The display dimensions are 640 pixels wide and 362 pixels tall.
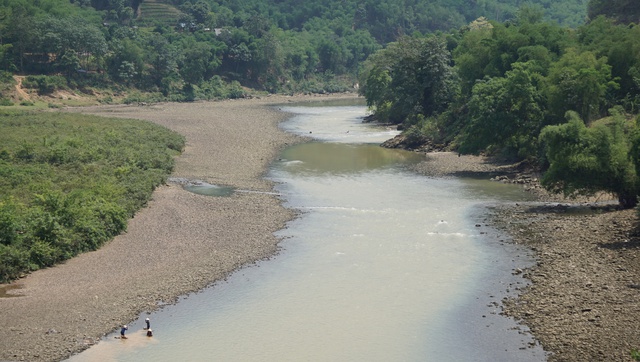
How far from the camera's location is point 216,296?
31797 millimetres

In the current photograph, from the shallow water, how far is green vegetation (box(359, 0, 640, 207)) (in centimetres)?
675

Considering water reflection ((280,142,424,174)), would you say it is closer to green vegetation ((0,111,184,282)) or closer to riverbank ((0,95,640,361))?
riverbank ((0,95,640,361))

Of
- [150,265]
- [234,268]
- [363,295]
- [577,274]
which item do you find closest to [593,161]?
[577,274]

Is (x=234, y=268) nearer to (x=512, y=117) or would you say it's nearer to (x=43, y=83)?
(x=512, y=117)

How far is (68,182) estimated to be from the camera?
44094 millimetres

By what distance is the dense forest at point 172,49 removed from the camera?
116750mm

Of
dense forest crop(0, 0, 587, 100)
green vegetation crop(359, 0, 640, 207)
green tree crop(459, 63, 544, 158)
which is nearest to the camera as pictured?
green vegetation crop(359, 0, 640, 207)

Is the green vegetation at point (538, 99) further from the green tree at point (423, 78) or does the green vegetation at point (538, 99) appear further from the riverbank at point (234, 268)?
the riverbank at point (234, 268)

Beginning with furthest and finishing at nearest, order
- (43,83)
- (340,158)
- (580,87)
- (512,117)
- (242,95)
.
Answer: (242,95) < (43,83) < (340,158) < (512,117) < (580,87)

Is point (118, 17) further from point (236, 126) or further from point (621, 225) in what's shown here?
point (621, 225)

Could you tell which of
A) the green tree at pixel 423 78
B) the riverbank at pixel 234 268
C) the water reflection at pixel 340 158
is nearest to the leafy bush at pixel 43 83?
the water reflection at pixel 340 158

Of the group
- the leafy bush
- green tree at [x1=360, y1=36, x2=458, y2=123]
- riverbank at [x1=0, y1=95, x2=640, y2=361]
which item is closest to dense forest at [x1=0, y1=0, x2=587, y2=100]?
the leafy bush

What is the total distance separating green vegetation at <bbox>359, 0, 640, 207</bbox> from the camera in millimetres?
42156

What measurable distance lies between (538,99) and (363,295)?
3021cm
